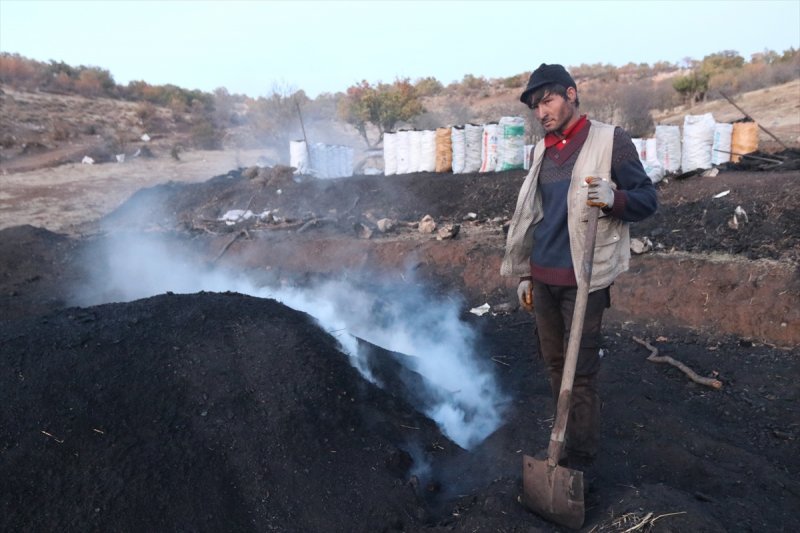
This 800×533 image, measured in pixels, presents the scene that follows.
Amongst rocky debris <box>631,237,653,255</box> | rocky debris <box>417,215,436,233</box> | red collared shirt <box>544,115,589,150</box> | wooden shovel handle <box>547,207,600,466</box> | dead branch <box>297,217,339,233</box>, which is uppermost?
red collared shirt <box>544,115,589,150</box>

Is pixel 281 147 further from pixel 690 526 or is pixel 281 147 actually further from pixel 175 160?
pixel 690 526

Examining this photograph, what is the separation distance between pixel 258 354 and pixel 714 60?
2896 centimetres

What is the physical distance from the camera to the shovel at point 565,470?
8.07 feet

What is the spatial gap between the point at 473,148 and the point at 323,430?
8.79m

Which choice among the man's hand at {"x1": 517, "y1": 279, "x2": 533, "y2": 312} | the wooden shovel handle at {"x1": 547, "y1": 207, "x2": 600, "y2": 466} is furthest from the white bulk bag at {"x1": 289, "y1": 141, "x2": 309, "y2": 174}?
the wooden shovel handle at {"x1": 547, "y1": 207, "x2": 600, "y2": 466}

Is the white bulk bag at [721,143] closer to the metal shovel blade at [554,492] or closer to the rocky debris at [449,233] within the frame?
the rocky debris at [449,233]

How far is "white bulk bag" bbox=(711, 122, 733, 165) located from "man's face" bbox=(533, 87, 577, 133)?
7.95m

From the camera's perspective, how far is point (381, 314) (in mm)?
5828

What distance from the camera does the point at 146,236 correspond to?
33.6 ft

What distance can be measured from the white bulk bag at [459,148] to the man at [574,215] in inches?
335

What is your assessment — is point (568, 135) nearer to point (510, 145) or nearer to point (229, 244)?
point (229, 244)

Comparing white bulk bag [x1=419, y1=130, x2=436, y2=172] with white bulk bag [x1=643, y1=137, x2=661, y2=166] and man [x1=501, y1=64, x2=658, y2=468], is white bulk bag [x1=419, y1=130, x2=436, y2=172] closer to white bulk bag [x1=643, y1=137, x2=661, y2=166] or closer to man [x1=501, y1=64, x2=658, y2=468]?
white bulk bag [x1=643, y1=137, x2=661, y2=166]

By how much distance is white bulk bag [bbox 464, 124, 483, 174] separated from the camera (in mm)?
11148

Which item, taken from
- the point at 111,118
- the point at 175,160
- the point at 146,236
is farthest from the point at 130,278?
the point at 111,118
